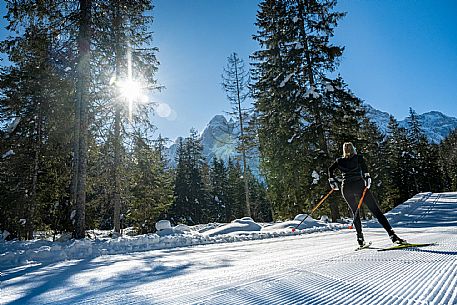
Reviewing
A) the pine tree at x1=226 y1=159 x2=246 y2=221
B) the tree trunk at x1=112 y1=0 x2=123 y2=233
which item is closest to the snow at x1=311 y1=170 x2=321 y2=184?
the tree trunk at x1=112 y1=0 x2=123 y2=233

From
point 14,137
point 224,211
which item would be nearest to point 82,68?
point 14,137

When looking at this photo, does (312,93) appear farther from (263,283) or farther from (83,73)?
(263,283)

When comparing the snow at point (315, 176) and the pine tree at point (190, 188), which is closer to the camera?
the snow at point (315, 176)

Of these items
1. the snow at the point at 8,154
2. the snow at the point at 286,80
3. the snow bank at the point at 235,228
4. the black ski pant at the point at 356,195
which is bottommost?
the snow bank at the point at 235,228

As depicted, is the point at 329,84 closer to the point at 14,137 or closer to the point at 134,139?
the point at 134,139

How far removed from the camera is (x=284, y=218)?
19.4 meters

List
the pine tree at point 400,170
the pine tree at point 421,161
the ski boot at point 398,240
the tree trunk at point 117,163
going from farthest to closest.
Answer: the pine tree at point 421,161 < the pine tree at point 400,170 < the tree trunk at point 117,163 < the ski boot at point 398,240

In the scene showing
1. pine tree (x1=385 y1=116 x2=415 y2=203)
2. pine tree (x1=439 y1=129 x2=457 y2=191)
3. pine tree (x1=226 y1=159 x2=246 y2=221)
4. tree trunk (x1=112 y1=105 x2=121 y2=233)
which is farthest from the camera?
pine tree (x1=439 y1=129 x2=457 y2=191)

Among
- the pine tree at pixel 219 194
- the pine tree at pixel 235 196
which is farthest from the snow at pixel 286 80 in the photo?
the pine tree at pixel 219 194

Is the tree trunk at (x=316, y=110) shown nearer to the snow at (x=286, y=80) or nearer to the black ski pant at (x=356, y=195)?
the snow at (x=286, y=80)

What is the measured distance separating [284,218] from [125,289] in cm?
1764

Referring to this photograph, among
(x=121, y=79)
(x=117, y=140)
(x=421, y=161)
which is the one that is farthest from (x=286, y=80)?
(x=421, y=161)

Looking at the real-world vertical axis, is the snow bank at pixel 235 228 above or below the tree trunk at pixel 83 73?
below

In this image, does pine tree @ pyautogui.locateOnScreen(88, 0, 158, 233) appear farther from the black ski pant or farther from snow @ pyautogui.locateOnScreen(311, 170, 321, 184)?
the black ski pant
